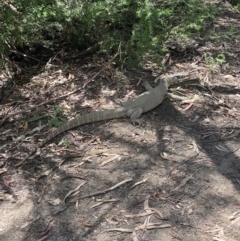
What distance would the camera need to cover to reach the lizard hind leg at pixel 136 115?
5248 mm

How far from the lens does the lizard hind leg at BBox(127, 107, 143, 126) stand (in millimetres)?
5248

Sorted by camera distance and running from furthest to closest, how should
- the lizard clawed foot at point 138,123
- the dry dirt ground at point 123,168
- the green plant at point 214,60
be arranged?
the green plant at point 214,60
the lizard clawed foot at point 138,123
the dry dirt ground at point 123,168

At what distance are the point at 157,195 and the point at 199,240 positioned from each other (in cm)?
72

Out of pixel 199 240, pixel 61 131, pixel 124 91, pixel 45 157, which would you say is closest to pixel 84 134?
pixel 61 131

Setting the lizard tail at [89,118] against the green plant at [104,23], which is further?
the green plant at [104,23]

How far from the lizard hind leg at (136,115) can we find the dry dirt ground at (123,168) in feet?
0.31

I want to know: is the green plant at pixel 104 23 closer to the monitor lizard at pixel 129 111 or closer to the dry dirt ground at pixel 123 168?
the dry dirt ground at pixel 123 168

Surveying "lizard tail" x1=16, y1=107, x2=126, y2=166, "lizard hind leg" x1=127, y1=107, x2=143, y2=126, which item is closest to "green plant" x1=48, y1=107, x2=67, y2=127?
"lizard tail" x1=16, y1=107, x2=126, y2=166

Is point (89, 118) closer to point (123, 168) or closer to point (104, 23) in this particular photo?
point (123, 168)

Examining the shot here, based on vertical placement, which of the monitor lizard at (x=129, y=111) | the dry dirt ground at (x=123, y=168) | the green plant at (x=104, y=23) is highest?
the green plant at (x=104, y=23)

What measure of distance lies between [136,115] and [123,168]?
44.9 inches

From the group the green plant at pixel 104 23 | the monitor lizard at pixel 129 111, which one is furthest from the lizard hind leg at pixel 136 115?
the green plant at pixel 104 23

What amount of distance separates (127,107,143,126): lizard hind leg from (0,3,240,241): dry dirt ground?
0.31 feet

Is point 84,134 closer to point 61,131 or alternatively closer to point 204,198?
point 61,131
